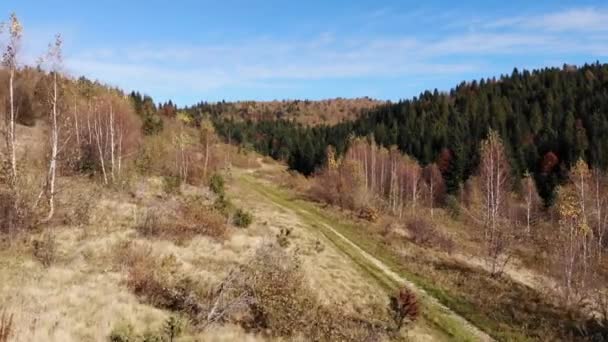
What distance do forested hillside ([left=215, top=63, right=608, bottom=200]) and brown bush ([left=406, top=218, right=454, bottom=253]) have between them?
41.8 m

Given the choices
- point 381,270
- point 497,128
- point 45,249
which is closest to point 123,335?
point 45,249

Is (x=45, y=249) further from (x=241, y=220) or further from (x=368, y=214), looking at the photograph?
(x=368, y=214)

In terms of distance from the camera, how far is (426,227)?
139 feet

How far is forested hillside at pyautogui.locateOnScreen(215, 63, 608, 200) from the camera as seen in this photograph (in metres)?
94.4

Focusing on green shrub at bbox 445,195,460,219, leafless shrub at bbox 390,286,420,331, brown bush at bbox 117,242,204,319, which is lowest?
green shrub at bbox 445,195,460,219

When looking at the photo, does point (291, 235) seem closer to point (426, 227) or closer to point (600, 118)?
point (426, 227)

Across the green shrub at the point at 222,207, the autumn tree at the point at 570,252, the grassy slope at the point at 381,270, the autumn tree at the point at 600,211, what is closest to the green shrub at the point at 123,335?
the grassy slope at the point at 381,270

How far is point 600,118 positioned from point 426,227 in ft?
278

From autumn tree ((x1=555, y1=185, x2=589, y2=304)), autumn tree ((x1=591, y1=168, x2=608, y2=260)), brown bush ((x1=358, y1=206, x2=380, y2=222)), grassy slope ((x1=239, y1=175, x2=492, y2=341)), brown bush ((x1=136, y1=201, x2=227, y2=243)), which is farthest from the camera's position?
brown bush ((x1=358, y1=206, x2=380, y2=222))

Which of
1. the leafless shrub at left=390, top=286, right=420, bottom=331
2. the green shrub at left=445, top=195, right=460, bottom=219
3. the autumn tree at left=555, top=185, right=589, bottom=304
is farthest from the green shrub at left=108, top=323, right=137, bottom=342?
the green shrub at left=445, top=195, right=460, bottom=219

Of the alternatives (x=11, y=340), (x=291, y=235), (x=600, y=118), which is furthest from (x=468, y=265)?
(x=600, y=118)

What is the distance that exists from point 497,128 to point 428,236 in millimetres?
85012

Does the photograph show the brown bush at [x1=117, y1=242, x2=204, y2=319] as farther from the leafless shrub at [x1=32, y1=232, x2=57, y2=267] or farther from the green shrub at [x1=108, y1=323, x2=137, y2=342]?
the green shrub at [x1=108, y1=323, x2=137, y2=342]

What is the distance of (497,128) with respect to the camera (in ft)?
383
